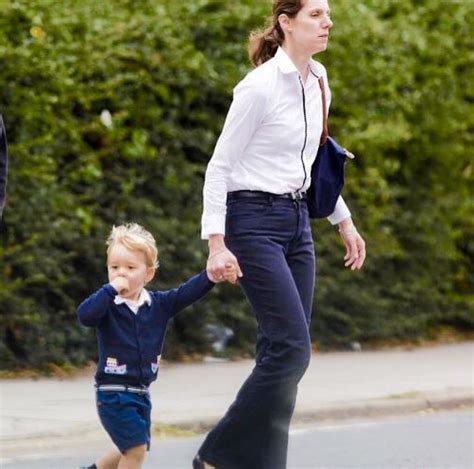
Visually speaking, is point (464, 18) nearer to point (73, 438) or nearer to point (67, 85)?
point (67, 85)

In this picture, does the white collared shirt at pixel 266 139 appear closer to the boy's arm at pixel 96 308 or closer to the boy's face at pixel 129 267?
the boy's face at pixel 129 267

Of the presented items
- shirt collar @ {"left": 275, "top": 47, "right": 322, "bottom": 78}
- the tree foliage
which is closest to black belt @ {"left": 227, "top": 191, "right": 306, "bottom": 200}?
shirt collar @ {"left": 275, "top": 47, "right": 322, "bottom": 78}

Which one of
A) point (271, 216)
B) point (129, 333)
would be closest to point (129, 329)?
point (129, 333)

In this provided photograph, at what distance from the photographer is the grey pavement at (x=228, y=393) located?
864 centimetres

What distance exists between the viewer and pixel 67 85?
10.4m

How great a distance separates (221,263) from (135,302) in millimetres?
421

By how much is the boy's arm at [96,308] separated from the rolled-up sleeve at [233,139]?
0.40 meters

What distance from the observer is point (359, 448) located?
8.44m

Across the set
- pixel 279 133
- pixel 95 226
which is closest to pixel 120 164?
pixel 95 226

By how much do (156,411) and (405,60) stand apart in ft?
15.2

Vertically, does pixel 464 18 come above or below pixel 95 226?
above

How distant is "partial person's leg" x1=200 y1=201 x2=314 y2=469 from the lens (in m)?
5.98

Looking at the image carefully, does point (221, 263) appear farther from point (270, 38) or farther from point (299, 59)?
point (270, 38)

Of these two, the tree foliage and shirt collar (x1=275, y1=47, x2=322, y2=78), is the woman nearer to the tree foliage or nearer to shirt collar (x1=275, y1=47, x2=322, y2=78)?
shirt collar (x1=275, y1=47, x2=322, y2=78)
